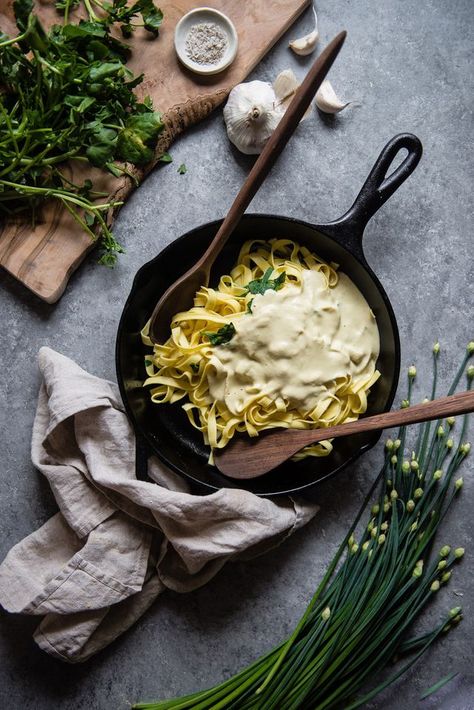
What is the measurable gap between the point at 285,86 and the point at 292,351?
Answer: 3.71 ft

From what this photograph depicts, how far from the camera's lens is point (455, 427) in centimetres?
285

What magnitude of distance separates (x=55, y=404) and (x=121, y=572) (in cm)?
67

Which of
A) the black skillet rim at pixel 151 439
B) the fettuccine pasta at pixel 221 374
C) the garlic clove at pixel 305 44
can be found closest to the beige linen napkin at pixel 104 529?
the black skillet rim at pixel 151 439

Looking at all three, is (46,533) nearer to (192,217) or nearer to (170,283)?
(170,283)

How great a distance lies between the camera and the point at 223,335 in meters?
2.55

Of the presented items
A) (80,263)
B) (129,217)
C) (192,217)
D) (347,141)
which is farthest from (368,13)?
(80,263)

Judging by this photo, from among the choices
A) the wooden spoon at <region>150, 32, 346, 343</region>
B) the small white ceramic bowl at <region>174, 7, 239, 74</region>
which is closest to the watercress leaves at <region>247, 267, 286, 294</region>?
the wooden spoon at <region>150, 32, 346, 343</region>

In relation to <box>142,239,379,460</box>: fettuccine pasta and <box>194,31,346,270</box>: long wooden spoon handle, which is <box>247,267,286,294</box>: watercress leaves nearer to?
<box>142,239,379,460</box>: fettuccine pasta

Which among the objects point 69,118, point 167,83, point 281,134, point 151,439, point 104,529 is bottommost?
point 104,529

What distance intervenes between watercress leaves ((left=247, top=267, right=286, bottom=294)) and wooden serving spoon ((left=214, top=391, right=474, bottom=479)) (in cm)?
52

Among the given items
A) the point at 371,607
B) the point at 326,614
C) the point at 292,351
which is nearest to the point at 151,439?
the point at 292,351

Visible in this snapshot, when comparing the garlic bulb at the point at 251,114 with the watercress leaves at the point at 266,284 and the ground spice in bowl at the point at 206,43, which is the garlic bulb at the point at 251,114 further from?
the watercress leaves at the point at 266,284

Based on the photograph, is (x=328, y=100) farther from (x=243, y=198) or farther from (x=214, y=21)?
(x=243, y=198)

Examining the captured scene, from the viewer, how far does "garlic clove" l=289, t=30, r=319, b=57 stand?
2891 millimetres
